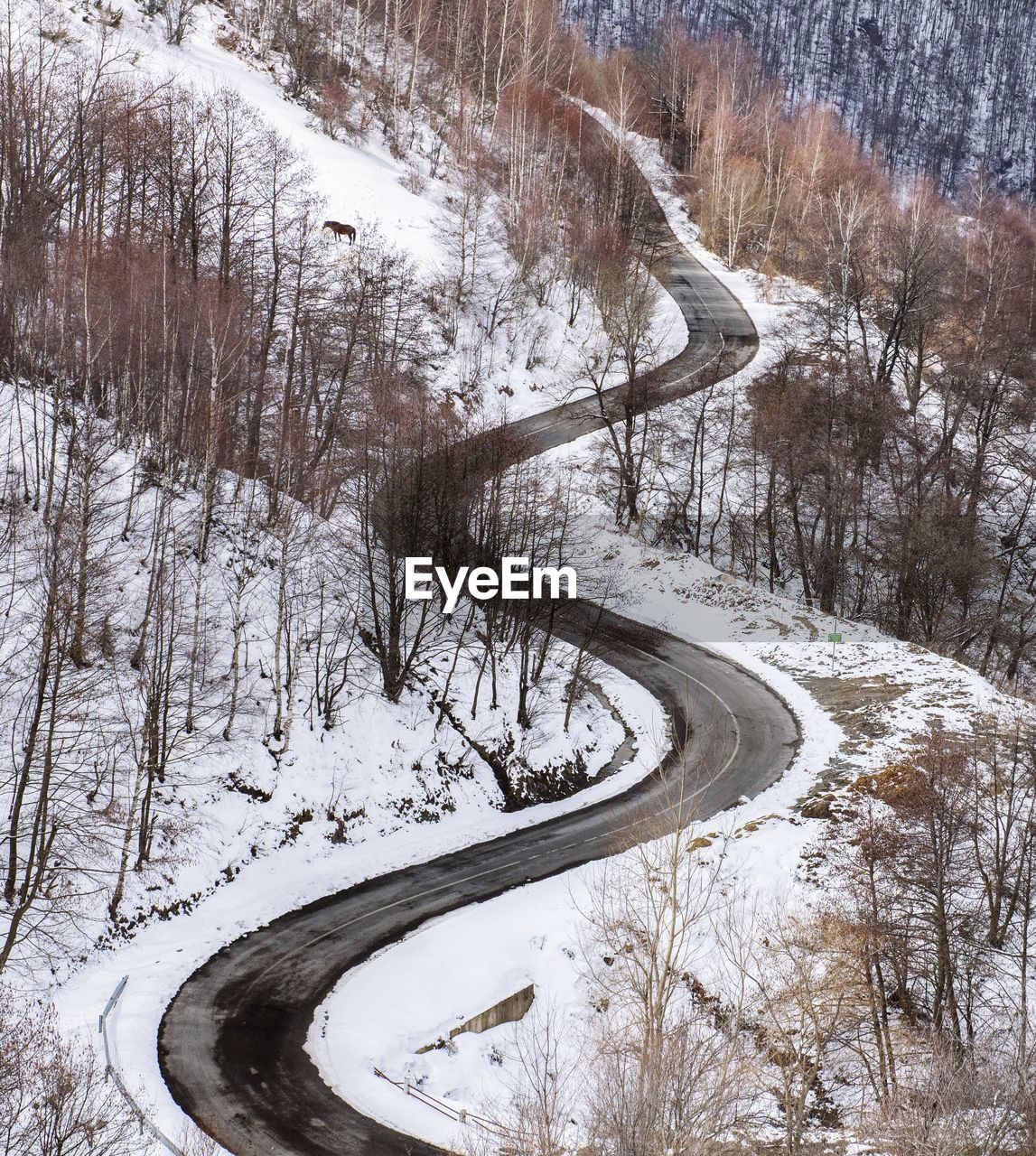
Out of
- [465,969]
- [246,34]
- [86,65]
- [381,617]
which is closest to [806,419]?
[381,617]

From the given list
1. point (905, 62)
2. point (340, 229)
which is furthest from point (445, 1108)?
point (905, 62)

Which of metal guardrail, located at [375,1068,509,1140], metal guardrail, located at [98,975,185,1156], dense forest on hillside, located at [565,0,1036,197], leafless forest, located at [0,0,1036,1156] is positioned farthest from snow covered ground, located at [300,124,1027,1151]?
dense forest on hillside, located at [565,0,1036,197]

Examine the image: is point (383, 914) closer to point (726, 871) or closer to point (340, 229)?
point (726, 871)

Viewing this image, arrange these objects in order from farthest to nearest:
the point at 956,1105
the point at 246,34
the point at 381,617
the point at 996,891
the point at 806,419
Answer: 1. the point at 246,34
2. the point at 806,419
3. the point at 381,617
4. the point at 996,891
5. the point at 956,1105

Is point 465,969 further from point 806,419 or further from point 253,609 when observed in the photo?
point 806,419

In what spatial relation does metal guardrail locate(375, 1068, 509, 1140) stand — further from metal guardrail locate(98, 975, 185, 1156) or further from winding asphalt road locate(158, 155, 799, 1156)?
metal guardrail locate(98, 975, 185, 1156)

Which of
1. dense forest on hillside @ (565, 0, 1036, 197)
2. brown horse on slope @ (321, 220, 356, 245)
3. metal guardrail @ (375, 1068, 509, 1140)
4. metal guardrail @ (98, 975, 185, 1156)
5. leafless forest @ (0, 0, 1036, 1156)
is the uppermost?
dense forest on hillside @ (565, 0, 1036, 197)

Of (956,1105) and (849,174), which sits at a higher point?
(849,174)
